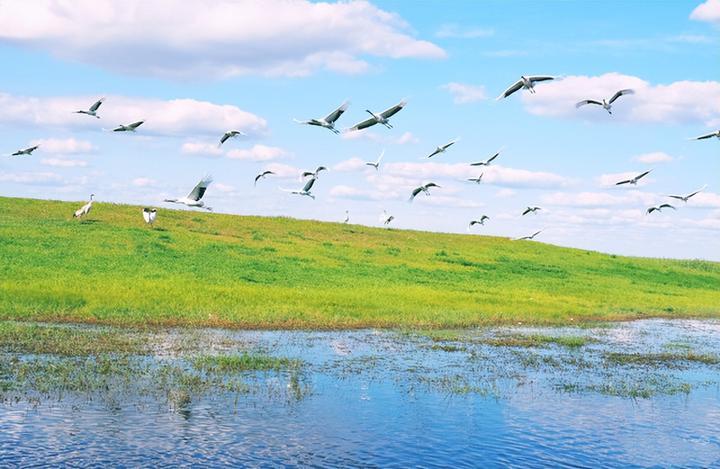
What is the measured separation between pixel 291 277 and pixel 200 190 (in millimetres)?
15454

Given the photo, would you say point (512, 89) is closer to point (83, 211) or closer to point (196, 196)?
point (196, 196)

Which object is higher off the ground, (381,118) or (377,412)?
(381,118)

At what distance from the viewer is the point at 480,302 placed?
124ft

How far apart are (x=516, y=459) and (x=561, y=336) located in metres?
16.8

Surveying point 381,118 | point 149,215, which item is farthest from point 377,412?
point 149,215

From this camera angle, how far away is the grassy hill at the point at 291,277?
30234 millimetres

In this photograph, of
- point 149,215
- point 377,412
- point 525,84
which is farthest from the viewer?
point 149,215

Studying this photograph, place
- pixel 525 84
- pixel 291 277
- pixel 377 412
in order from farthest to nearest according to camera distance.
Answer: pixel 291 277
pixel 525 84
pixel 377 412

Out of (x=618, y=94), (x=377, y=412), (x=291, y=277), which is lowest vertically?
(x=377, y=412)

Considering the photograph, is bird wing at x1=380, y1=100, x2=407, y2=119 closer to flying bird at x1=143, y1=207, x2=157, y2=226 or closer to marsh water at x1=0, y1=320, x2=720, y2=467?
marsh water at x1=0, y1=320, x2=720, y2=467

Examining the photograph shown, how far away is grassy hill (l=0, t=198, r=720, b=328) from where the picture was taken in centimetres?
3023

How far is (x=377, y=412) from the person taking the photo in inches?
703

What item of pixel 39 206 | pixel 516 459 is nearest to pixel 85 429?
pixel 516 459

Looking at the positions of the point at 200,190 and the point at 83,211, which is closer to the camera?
the point at 200,190
